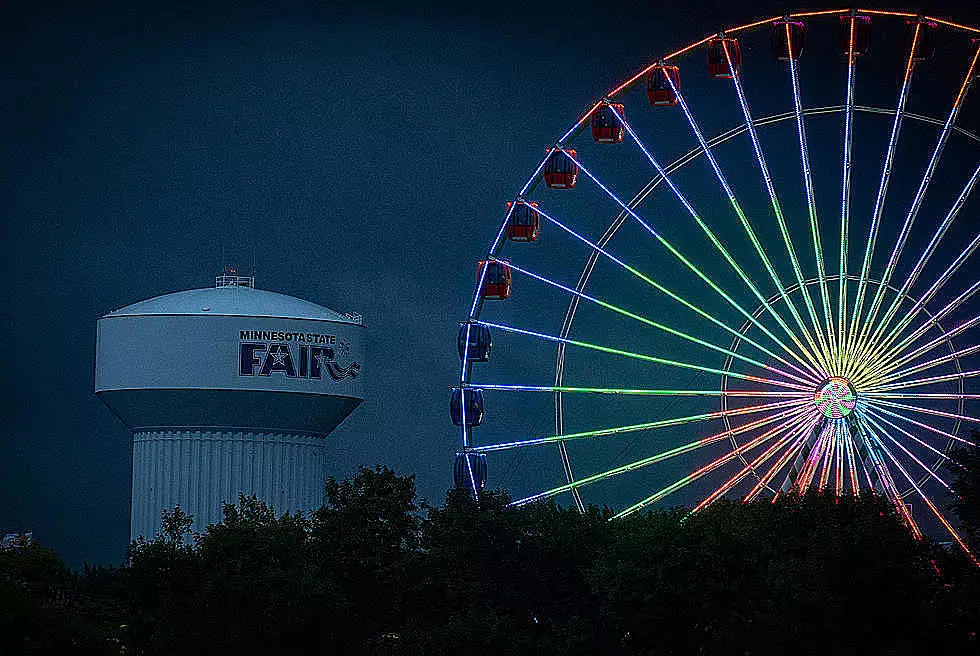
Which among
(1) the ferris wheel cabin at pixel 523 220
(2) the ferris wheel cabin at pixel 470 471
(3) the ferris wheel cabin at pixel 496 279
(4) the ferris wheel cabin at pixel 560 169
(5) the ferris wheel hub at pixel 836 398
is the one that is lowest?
(5) the ferris wheel hub at pixel 836 398

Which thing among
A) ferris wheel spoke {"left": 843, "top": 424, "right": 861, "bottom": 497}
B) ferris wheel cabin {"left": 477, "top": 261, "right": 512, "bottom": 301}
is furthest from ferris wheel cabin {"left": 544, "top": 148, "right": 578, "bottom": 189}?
ferris wheel spoke {"left": 843, "top": 424, "right": 861, "bottom": 497}

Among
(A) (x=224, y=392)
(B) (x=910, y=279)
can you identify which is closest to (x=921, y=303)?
(B) (x=910, y=279)

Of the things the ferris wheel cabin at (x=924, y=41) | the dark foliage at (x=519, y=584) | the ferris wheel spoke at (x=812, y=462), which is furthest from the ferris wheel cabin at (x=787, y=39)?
the dark foliage at (x=519, y=584)

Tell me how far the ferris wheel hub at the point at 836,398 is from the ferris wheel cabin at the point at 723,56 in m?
9.30

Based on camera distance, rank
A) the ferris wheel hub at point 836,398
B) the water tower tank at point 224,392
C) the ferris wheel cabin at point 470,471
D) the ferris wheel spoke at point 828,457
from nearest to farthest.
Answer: the ferris wheel hub at point 836,398 < the ferris wheel spoke at point 828,457 < the ferris wheel cabin at point 470,471 < the water tower tank at point 224,392

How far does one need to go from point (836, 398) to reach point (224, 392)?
2855 centimetres

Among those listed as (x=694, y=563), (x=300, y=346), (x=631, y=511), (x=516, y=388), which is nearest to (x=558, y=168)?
(x=516, y=388)

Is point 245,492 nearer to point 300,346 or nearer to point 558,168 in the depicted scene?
point 300,346

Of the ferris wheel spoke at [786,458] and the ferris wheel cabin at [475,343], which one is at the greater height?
→ the ferris wheel cabin at [475,343]

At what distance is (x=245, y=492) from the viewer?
229 ft

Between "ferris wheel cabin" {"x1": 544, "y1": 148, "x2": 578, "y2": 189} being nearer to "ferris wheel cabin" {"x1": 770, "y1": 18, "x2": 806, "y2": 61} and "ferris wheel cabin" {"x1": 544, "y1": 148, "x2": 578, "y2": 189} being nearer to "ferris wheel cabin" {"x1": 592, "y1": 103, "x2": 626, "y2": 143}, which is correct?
"ferris wheel cabin" {"x1": 592, "y1": 103, "x2": 626, "y2": 143}

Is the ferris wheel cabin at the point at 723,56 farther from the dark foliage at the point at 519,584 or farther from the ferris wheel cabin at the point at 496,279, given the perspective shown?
the dark foliage at the point at 519,584

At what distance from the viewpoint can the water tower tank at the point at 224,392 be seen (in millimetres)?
67062

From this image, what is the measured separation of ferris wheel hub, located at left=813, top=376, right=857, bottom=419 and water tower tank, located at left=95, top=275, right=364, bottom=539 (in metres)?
27.6
